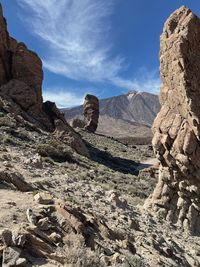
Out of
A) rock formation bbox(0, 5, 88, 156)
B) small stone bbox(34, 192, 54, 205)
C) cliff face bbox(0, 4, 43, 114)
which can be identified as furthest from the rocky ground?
cliff face bbox(0, 4, 43, 114)

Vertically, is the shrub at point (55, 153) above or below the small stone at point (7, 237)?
above

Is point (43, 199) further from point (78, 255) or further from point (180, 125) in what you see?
point (180, 125)

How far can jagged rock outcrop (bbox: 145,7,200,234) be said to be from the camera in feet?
46.7

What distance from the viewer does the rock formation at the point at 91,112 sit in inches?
3034

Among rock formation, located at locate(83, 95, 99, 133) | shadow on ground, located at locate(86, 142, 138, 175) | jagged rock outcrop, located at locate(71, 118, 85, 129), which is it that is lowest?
shadow on ground, located at locate(86, 142, 138, 175)

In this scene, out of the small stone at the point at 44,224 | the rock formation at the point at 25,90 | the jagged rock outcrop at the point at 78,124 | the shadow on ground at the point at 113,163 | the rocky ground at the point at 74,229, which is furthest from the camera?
the jagged rock outcrop at the point at 78,124

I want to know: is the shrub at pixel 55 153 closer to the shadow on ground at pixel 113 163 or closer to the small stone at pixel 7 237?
the shadow on ground at pixel 113 163

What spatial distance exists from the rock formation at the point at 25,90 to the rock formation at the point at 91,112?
122 ft

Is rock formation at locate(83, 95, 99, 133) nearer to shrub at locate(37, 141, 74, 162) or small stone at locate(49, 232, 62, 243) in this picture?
shrub at locate(37, 141, 74, 162)

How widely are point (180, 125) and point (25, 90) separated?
23.4m

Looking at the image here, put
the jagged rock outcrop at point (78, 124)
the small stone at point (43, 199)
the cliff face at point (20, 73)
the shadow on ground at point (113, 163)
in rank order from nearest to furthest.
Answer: the small stone at point (43, 199) → the shadow on ground at point (113, 163) → the cliff face at point (20, 73) → the jagged rock outcrop at point (78, 124)

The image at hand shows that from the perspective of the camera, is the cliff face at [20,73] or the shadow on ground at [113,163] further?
the cliff face at [20,73]

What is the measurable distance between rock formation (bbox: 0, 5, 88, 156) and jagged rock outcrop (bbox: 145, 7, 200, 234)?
1787 cm

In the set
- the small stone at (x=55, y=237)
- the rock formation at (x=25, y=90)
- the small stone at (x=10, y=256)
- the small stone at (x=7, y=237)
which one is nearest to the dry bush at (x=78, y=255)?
the small stone at (x=55, y=237)
